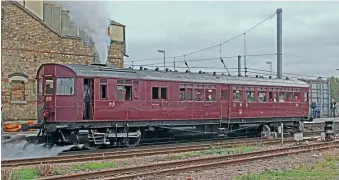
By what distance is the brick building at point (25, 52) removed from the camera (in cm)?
2850

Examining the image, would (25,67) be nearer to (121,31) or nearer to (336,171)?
(121,31)

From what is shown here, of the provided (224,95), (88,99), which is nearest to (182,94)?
(224,95)

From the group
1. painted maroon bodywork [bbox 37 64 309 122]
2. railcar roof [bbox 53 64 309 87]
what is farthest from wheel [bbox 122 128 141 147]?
railcar roof [bbox 53 64 309 87]

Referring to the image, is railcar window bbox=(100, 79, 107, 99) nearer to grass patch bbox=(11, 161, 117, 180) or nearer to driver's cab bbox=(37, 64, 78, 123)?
driver's cab bbox=(37, 64, 78, 123)

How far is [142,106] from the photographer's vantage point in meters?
20.3

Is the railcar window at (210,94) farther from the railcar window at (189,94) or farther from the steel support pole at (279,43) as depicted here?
the steel support pole at (279,43)

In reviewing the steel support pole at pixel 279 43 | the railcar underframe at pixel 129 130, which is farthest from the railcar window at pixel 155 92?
the steel support pole at pixel 279 43

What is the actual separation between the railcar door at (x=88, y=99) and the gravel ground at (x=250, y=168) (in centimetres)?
679

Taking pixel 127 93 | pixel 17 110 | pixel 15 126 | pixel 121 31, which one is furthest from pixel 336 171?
pixel 121 31

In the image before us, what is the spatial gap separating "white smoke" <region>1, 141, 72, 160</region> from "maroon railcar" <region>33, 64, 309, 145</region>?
0.63 m

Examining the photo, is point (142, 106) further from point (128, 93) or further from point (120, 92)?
point (120, 92)

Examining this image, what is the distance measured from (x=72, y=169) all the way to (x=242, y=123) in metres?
13.9

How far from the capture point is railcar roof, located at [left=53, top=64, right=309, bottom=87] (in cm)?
1878

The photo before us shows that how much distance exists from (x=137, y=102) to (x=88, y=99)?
224 centimetres
